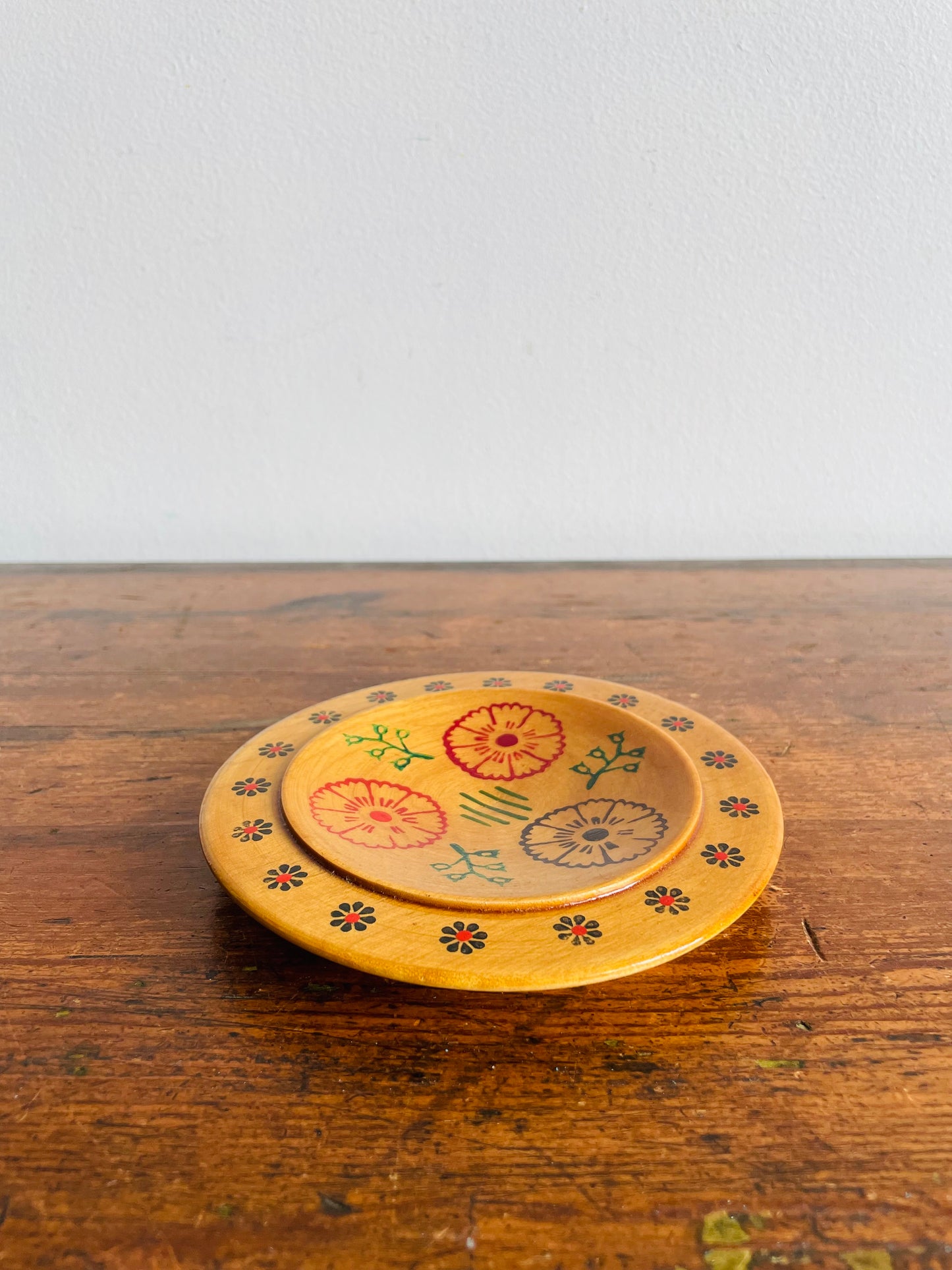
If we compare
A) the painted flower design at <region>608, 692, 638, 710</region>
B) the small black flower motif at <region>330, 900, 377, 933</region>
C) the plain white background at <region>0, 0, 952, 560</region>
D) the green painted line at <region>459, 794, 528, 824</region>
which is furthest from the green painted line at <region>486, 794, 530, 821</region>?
the plain white background at <region>0, 0, 952, 560</region>

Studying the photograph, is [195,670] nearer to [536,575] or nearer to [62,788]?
[62,788]

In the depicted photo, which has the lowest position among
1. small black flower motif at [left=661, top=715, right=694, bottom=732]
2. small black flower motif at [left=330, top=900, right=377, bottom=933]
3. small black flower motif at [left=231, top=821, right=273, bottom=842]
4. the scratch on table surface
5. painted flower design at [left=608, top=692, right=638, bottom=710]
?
the scratch on table surface

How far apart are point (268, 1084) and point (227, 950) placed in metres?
0.10

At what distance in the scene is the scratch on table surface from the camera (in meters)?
0.52

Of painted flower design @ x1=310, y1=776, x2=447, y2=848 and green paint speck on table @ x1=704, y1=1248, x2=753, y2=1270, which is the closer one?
green paint speck on table @ x1=704, y1=1248, x2=753, y2=1270

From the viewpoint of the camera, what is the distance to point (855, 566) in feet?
4.08

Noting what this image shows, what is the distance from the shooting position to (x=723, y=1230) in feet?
1.20

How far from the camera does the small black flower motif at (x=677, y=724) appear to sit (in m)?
0.68

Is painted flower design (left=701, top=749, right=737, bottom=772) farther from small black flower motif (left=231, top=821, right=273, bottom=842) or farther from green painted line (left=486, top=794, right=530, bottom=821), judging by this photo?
small black flower motif (left=231, top=821, right=273, bottom=842)

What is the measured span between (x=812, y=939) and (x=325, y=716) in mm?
360

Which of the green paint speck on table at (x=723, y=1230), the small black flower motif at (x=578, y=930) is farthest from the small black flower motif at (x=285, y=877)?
the green paint speck on table at (x=723, y=1230)

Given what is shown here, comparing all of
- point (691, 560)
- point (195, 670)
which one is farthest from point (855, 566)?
point (195, 670)

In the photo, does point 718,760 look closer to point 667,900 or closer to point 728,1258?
point 667,900

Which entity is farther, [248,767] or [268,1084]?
[248,767]
